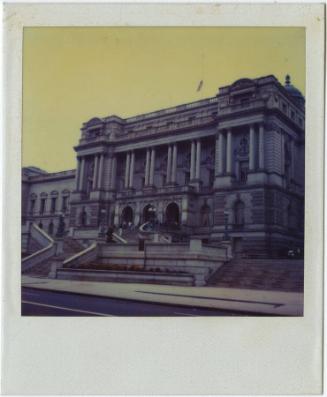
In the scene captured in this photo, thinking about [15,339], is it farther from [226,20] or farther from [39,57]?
[226,20]

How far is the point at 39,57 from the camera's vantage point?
51.3 ft

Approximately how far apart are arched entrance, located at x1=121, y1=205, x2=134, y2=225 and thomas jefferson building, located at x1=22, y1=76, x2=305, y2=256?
0.14m

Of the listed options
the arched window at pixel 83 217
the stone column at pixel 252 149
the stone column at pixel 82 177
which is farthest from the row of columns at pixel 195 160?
the stone column at pixel 82 177

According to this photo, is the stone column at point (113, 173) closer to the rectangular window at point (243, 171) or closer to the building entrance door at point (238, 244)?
the rectangular window at point (243, 171)

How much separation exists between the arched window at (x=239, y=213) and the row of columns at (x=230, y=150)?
3.73 meters

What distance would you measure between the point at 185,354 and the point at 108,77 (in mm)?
11265

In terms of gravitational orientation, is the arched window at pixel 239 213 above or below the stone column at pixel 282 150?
below

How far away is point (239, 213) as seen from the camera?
141ft

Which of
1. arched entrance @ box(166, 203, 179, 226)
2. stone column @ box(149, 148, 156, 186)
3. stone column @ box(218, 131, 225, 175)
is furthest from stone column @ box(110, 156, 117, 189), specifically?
stone column @ box(218, 131, 225, 175)

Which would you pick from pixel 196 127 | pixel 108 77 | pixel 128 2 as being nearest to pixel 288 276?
pixel 108 77

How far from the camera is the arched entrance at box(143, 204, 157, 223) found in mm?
51884

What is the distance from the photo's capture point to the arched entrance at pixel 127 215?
55.3 metres

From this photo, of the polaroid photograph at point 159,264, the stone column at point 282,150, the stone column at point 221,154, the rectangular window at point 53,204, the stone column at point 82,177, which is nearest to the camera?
the polaroid photograph at point 159,264

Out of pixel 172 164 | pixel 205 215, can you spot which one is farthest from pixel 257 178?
pixel 172 164
